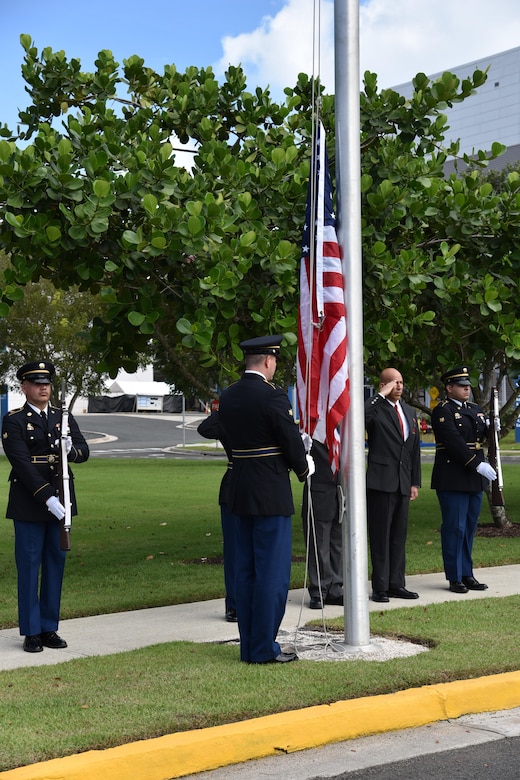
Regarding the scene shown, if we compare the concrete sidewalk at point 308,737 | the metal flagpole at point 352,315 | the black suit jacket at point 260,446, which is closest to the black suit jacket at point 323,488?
the metal flagpole at point 352,315

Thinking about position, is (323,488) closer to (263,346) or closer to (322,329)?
(322,329)

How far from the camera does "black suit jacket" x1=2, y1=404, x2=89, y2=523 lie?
314 inches

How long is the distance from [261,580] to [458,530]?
3.67 meters

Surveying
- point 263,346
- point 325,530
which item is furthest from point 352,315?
point 325,530

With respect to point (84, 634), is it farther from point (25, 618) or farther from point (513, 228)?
point (513, 228)

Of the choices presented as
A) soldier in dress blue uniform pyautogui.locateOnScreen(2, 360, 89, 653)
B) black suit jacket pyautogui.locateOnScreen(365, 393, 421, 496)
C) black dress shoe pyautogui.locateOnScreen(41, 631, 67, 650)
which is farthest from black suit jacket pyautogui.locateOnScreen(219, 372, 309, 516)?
black suit jacket pyautogui.locateOnScreen(365, 393, 421, 496)

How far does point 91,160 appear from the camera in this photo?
32.5 feet

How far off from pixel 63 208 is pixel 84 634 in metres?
3.79

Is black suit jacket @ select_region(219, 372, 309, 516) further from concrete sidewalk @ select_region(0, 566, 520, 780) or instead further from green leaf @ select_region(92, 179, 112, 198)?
green leaf @ select_region(92, 179, 112, 198)

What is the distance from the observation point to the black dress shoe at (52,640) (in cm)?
798

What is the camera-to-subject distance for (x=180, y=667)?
693 centimetres

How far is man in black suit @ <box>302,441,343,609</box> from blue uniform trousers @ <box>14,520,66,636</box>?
2573 mm

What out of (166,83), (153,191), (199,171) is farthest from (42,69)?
(153,191)

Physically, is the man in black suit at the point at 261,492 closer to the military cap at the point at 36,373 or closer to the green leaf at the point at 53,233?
the military cap at the point at 36,373
